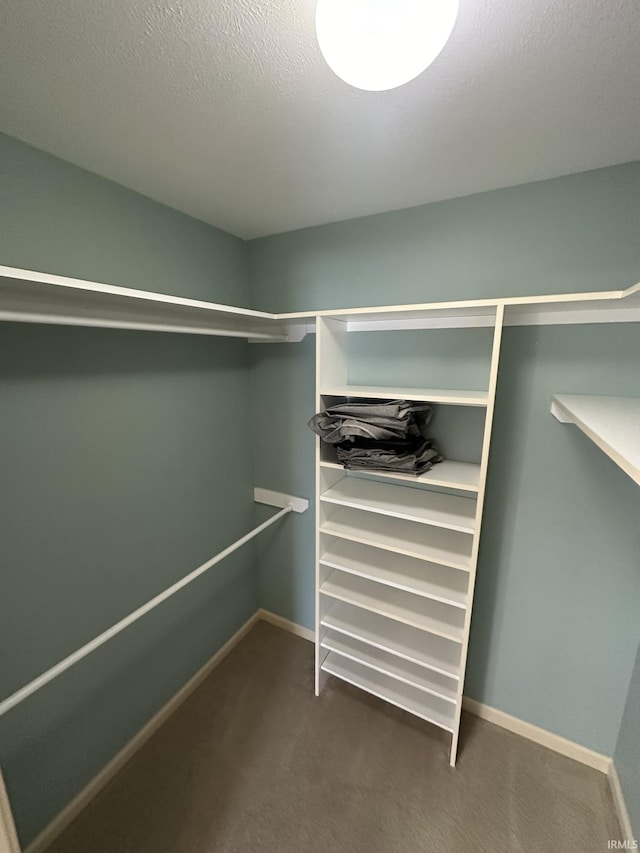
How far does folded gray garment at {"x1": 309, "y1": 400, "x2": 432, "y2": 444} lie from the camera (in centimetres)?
131

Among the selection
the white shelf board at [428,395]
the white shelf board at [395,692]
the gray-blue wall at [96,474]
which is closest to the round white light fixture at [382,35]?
the white shelf board at [428,395]

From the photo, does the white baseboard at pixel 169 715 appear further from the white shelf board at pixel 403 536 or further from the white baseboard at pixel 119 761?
the white shelf board at pixel 403 536

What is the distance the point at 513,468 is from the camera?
1460mm

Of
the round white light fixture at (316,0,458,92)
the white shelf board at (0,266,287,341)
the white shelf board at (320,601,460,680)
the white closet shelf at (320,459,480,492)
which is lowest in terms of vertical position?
the white shelf board at (320,601,460,680)

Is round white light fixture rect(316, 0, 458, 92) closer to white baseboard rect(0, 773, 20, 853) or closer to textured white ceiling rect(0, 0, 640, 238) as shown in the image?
textured white ceiling rect(0, 0, 640, 238)

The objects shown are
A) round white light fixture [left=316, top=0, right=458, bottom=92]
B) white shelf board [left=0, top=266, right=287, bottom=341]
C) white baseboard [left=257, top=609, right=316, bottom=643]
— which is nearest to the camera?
round white light fixture [left=316, top=0, right=458, bottom=92]

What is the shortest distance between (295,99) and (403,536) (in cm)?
157

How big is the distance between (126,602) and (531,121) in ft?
7.32

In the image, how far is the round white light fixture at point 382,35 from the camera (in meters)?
0.54

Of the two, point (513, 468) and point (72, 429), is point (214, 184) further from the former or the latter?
point (513, 468)

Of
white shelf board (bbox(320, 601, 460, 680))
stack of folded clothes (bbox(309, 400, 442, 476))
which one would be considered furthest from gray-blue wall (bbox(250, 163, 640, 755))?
stack of folded clothes (bbox(309, 400, 442, 476))

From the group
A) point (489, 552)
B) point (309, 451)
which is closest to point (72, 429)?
point (309, 451)

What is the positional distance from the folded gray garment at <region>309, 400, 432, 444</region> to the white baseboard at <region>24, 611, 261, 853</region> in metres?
1.58

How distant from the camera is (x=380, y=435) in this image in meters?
1.34
